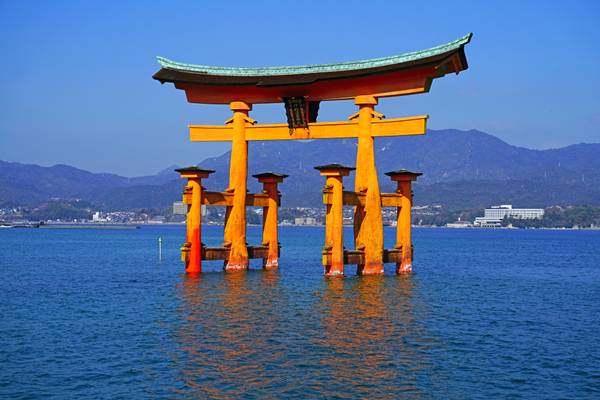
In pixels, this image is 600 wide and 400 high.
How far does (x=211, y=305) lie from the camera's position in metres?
32.8

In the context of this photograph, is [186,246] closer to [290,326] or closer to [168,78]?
[168,78]

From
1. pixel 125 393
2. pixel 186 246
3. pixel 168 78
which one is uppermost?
pixel 168 78

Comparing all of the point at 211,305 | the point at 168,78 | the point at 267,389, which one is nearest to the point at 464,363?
the point at 267,389

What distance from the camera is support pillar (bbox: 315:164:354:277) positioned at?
40062 millimetres

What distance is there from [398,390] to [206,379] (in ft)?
15.4

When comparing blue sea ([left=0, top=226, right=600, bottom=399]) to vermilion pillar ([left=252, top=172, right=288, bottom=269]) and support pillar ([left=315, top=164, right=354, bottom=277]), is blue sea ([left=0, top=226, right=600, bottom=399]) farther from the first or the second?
vermilion pillar ([left=252, top=172, right=288, bottom=269])

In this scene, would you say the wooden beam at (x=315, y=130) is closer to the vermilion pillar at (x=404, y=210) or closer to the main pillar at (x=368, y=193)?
the main pillar at (x=368, y=193)

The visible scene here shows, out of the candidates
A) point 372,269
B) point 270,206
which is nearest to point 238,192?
point 270,206

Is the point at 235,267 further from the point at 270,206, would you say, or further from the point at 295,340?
the point at 295,340

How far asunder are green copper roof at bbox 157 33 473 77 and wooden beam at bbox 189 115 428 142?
9.35 feet

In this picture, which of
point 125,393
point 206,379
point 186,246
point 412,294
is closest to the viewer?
point 125,393

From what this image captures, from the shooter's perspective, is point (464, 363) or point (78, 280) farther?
point (78, 280)

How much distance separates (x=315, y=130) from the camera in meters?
43.3

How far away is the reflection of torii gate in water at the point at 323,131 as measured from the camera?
40219 mm
